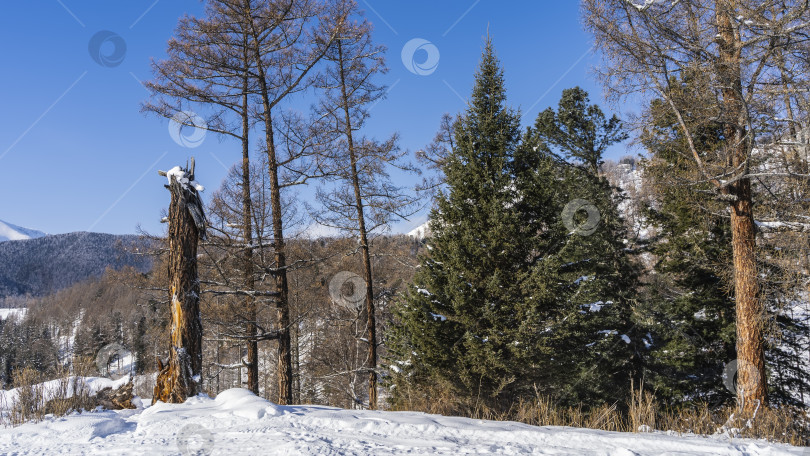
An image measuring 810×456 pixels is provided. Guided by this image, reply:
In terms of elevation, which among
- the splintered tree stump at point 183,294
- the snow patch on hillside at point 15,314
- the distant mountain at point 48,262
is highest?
the distant mountain at point 48,262

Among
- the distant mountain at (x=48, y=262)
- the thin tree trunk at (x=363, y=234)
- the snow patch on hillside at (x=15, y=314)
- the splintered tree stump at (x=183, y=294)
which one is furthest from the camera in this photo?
the distant mountain at (x=48, y=262)

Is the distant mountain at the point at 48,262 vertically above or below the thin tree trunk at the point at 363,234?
above

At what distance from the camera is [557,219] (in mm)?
8750

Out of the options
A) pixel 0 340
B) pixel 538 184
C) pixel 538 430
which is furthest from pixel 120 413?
pixel 0 340

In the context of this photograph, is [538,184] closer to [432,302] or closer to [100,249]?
[432,302]

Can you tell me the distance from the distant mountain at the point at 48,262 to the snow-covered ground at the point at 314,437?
188 m

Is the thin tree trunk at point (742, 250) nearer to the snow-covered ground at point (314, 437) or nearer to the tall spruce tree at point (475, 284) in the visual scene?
the tall spruce tree at point (475, 284)

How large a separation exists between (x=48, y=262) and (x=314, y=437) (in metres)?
219

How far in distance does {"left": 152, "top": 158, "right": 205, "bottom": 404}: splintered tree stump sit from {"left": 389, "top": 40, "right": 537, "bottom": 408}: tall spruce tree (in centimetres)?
402

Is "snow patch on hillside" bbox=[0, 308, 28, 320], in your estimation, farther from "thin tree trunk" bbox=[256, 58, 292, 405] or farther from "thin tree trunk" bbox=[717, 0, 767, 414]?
"thin tree trunk" bbox=[717, 0, 767, 414]

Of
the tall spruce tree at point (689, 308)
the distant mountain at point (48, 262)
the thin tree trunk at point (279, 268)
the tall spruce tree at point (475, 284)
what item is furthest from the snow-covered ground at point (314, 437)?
the distant mountain at point (48, 262)

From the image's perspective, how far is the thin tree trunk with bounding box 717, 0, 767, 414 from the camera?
7887 millimetres

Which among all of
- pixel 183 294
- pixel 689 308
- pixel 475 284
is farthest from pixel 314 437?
pixel 689 308

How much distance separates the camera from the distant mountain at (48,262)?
161762 mm
